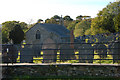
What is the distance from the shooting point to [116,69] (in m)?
12.3

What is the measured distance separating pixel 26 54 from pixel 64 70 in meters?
2.48

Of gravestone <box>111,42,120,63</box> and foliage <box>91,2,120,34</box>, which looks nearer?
gravestone <box>111,42,120,63</box>

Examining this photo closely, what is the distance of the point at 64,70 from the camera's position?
12750mm

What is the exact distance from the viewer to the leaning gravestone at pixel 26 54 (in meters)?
13.6

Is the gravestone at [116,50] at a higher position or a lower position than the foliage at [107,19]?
lower

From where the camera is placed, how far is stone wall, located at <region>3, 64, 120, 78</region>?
40.8ft

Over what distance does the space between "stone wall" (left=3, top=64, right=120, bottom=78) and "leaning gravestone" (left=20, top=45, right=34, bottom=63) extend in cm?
Result: 79

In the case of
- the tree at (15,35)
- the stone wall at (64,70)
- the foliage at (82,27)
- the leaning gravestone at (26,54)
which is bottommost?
the stone wall at (64,70)

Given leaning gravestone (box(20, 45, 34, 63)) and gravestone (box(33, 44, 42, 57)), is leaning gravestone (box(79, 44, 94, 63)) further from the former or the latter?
leaning gravestone (box(20, 45, 34, 63))

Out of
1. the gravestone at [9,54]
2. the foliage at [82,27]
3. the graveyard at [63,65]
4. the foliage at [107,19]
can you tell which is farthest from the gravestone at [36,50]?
the foliage at [82,27]

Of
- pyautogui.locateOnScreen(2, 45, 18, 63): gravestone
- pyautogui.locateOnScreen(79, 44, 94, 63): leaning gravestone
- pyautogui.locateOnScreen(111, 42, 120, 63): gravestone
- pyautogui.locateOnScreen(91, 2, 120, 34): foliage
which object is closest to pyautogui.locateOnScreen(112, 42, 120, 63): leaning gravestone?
pyautogui.locateOnScreen(111, 42, 120, 63): gravestone

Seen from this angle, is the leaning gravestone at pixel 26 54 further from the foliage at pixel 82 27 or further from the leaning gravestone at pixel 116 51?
the foliage at pixel 82 27

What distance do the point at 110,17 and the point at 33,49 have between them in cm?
4227

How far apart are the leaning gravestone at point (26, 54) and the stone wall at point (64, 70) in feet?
2.61
